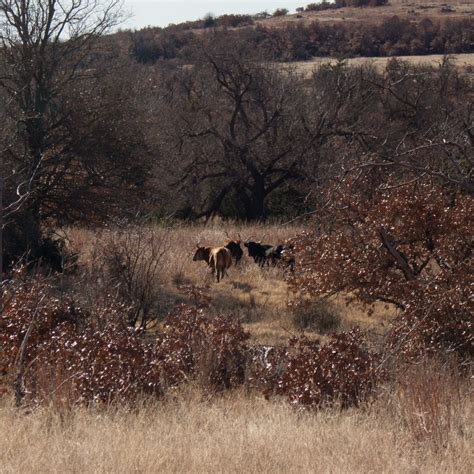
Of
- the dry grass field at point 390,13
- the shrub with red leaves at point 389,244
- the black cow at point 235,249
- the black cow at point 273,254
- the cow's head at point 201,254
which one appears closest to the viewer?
the shrub with red leaves at point 389,244

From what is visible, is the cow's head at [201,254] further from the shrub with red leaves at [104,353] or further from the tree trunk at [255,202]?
the tree trunk at [255,202]

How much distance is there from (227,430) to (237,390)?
6.12 feet

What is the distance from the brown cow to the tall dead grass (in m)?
8.68

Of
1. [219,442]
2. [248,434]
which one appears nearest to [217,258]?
[248,434]

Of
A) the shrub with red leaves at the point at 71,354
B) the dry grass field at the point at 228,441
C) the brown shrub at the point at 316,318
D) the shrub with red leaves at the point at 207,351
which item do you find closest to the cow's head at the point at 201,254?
the brown shrub at the point at 316,318

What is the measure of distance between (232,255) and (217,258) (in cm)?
121

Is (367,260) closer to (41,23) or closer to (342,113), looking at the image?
(41,23)

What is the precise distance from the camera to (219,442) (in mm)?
5691

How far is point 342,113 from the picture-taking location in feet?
85.0

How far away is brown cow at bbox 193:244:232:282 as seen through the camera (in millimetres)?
15484

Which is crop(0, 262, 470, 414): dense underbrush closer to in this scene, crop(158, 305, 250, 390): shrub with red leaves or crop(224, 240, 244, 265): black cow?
crop(158, 305, 250, 390): shrub with red leaves

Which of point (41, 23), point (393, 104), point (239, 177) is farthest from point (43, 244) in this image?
point (393, 104)

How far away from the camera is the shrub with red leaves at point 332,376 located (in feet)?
23.5

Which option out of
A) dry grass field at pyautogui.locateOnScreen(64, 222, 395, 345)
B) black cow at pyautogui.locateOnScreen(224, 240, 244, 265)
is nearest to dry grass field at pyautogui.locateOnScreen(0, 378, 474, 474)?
dry grass field at pyautogui.locateOnScreen(64, 222, 395, 345)
